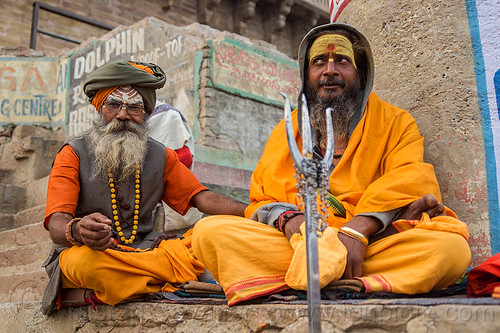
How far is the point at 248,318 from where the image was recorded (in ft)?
6.16

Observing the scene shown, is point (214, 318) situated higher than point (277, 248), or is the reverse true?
point (277, 248)

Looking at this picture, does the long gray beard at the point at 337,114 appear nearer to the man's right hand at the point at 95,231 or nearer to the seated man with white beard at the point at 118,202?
the seated man with white beard at the point at 118,202

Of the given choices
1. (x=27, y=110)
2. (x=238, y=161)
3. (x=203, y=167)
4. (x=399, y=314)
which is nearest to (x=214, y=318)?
(x=399, y=314)

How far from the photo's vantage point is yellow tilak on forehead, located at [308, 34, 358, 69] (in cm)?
249

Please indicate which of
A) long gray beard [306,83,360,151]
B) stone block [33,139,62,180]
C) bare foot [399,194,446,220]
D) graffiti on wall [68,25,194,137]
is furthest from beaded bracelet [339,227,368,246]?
stone block [33,139,62,180]

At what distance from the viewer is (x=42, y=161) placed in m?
6.75

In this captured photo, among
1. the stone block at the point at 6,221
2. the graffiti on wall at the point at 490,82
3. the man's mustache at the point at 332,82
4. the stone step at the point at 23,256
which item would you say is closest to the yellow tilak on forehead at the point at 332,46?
the man's mustache at the point at 332,82

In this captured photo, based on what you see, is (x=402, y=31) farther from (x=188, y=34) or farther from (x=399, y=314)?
(x=188, y=34)

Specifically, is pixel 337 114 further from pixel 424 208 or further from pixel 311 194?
pixel 311 194

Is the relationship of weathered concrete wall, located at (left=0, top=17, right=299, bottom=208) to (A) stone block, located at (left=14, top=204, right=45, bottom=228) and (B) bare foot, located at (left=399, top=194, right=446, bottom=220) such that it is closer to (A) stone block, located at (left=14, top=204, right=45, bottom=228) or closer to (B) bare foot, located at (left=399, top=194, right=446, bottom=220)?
(A) stone block, located at (left=14, top=204, right=45, bottom=228)

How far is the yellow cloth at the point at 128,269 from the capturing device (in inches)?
90.3

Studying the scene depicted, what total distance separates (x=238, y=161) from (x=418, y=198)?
12.3 ft

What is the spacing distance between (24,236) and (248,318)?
391cm

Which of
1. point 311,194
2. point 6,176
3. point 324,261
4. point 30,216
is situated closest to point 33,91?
point 6,176
